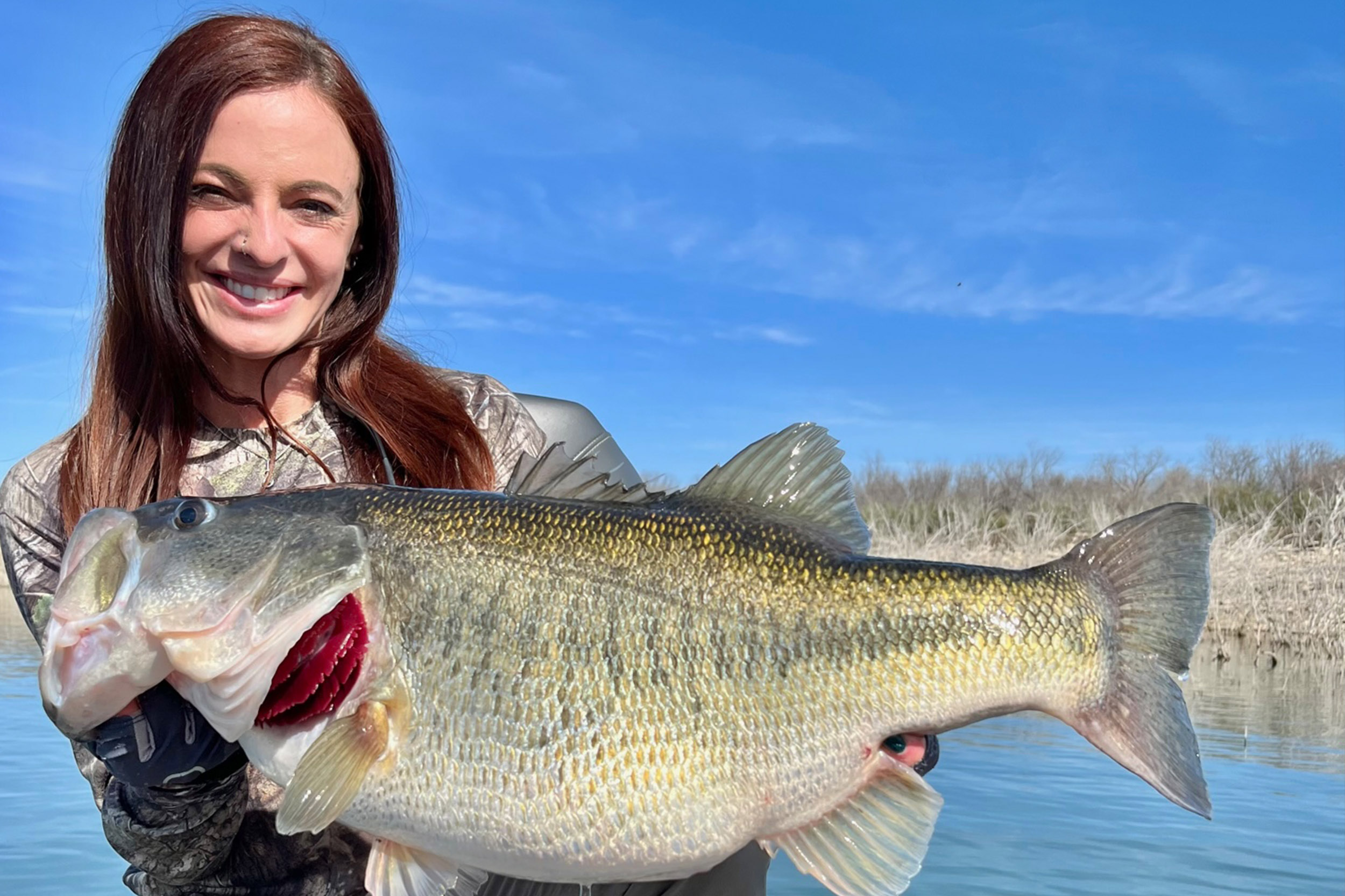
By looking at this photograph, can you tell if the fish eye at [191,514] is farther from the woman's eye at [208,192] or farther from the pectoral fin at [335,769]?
the woman's eye at [208,192]

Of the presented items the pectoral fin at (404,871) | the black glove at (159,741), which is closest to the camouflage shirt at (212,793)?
the black glove at (159,741)

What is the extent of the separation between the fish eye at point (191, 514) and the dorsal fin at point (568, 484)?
690 mm

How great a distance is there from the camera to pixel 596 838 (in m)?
2.26

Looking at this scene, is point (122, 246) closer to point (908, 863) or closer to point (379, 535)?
point (379, 535)

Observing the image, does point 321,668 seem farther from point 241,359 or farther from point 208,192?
point 208,192

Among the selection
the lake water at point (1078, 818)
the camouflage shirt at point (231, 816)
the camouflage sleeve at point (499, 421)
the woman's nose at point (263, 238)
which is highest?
the woman's nose at point (263, 238)


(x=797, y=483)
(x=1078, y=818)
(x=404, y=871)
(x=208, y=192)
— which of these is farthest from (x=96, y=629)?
(x=1078, y=818)

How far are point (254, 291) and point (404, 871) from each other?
5.64 feet

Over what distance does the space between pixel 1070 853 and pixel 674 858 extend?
508 centimetres

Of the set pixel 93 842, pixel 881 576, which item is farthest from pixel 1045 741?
pixel 881 576

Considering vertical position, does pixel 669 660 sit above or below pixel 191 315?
below

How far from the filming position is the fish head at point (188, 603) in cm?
219

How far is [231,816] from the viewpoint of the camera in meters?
2.86

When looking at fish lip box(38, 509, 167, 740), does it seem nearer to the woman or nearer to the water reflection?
the woman
